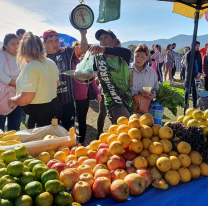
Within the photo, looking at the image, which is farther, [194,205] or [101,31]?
[101,31]

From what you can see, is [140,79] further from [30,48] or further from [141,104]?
[30,48]

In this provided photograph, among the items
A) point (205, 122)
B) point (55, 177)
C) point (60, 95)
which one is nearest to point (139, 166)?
point (55, 177)

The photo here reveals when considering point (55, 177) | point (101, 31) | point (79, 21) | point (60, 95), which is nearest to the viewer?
point (55, 177)

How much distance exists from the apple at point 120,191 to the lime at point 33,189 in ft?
1.58

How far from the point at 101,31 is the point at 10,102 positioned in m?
1.51

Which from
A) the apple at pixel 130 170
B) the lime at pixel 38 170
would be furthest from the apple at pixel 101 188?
the lime at pixel 38 170

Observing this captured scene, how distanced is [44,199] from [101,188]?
41 cm

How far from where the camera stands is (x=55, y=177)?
123 centimetres

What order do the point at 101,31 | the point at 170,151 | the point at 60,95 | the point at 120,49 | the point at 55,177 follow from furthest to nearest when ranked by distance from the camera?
the point at 60,95, the point at 101,31, the point at 120,49, the point at 170,151, the point at 55,177

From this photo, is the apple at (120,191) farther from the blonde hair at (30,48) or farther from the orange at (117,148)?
the blonde hair at (30,48)

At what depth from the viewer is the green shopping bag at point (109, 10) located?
2.51 meters

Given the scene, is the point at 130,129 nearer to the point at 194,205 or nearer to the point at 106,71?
the point at 194,205

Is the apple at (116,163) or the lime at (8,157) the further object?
the apple at (116,163)

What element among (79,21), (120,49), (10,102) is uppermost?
(79,21)
